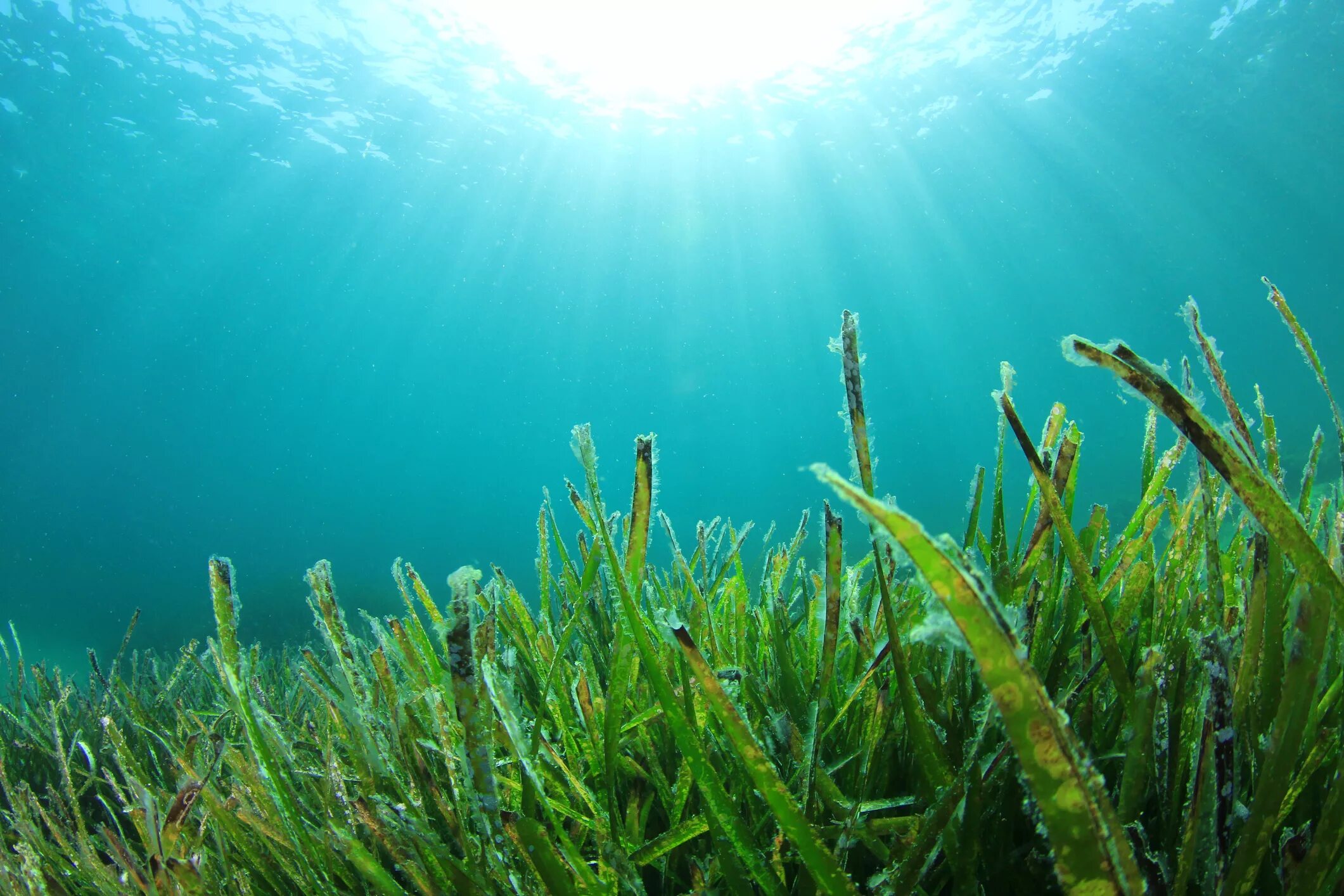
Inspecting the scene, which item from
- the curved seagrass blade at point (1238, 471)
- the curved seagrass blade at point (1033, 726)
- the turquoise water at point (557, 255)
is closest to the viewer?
the curved seagrass blade at point (1033, 726)

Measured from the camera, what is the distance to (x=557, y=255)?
59969mm

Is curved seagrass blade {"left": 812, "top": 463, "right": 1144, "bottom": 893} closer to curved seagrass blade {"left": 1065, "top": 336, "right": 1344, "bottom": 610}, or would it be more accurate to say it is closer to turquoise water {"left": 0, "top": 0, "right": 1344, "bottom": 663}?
curved seagrass blade {"left": 1065, "top": 336, "right": 1344, "bottom": 610}

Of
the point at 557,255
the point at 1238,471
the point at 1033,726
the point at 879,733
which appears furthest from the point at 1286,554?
the point at 557,255

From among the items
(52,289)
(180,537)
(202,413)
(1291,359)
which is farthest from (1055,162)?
(180,537)

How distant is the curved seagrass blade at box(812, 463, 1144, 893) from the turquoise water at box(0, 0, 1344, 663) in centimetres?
54

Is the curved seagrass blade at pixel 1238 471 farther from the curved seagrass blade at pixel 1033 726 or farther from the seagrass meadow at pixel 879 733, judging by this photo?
the curved seagrass blade at pixel 1033 726

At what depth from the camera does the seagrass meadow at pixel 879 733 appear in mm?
460

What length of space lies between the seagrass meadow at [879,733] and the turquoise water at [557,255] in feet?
1.07

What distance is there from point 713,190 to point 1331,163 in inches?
1788

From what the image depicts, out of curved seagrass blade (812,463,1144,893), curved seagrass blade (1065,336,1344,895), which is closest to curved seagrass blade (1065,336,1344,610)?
curved seagrass blade (1065,336,1344,895)

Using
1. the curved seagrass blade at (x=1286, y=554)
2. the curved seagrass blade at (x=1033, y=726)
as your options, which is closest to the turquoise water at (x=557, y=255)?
the curved seagrass blade at (x=1286, y=554)

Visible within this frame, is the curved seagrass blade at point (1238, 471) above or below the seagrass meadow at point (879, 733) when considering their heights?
above

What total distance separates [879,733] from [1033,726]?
23.7 inches

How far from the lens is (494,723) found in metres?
0.90
